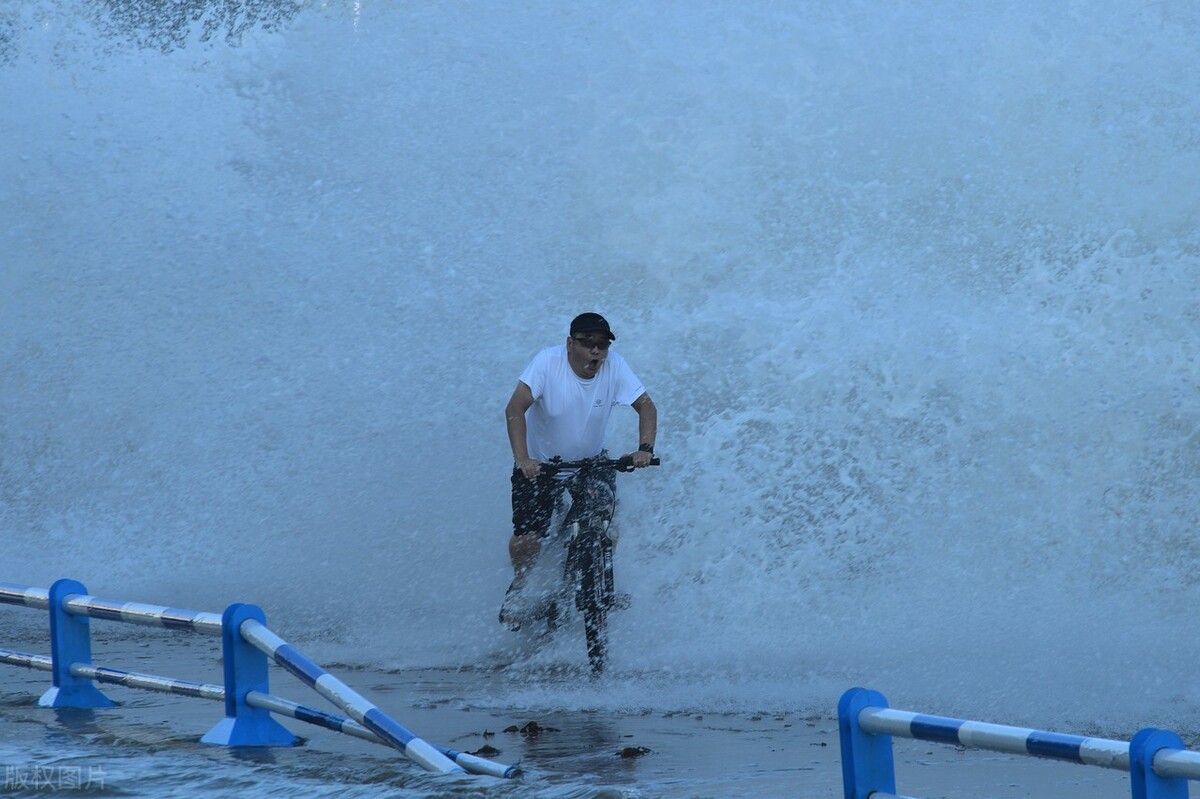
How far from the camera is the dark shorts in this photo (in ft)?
28.9

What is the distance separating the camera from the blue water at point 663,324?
10.8 meters

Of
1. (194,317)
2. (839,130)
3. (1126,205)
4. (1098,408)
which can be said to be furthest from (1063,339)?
(194,317)

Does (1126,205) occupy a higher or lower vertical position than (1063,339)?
higher

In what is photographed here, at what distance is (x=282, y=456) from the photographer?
14.9 metres

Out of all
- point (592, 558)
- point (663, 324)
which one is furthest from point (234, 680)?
point (663, 324)

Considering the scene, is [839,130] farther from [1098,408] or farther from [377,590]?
[377,590]

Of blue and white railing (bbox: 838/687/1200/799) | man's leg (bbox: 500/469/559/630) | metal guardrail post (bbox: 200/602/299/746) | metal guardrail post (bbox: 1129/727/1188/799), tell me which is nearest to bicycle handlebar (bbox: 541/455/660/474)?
man's leg (bbox: 500/469/559/630)

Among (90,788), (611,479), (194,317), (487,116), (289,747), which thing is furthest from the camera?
(487,116)

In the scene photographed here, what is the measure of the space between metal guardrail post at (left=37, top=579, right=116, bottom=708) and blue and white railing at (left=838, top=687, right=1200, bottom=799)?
417cm

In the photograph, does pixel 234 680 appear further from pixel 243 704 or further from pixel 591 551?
pixel 591 551

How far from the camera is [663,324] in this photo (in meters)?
15.5

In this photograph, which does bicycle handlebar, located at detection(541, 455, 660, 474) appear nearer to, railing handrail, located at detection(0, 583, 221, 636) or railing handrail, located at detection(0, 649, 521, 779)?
railing handrail, located at detection(0, 649, 521, 779)

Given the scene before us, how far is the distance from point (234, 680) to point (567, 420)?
291cm

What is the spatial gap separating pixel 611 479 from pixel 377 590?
11.7 ft
